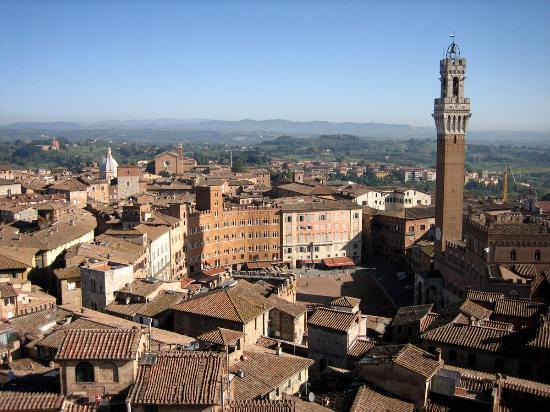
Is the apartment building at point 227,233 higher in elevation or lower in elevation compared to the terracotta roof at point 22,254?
lower

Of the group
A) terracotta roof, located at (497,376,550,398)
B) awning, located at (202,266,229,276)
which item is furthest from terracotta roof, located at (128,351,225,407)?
awning, located at (202,266,229,276)

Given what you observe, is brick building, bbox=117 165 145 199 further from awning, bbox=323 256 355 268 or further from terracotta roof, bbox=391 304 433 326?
terracotta roof, bbox=391 304 433 326

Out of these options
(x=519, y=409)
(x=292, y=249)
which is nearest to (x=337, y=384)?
(x=519, y=409)

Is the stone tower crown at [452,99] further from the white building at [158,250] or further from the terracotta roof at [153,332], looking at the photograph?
the terracotta roof at [153,332]

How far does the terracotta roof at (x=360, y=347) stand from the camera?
101 ft

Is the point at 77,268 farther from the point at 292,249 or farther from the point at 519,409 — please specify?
the point at 292,249

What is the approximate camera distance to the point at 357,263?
293 ft

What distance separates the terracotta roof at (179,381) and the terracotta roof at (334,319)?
13.1m

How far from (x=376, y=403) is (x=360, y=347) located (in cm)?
779

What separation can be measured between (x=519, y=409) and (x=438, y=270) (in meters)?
43.5

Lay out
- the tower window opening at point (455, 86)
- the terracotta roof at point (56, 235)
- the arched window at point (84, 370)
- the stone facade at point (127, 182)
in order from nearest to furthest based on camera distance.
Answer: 1. the arched window at point (84, 370)
2. the terracotta roof at point (56, 235)
3. the tower window opening at point (455, 86)
4. the stone facade at point (127, 182)

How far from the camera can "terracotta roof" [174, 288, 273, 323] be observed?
111 ft

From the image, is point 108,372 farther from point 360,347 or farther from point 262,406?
point 360,347

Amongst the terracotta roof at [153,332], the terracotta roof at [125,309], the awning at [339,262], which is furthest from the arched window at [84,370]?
the awning at [339,262]
